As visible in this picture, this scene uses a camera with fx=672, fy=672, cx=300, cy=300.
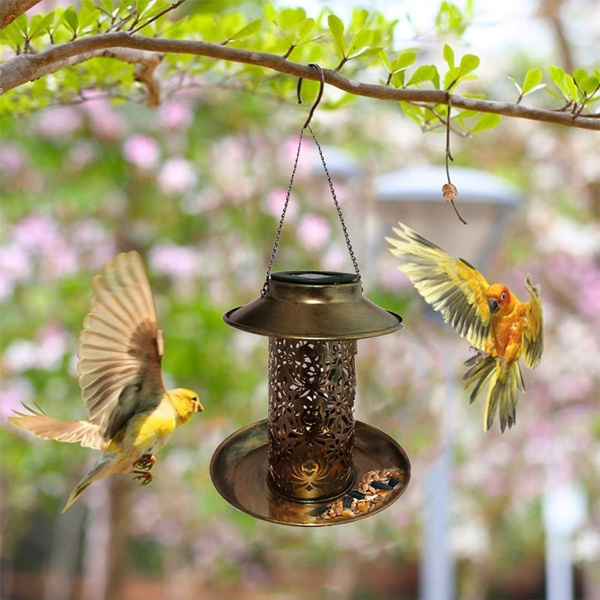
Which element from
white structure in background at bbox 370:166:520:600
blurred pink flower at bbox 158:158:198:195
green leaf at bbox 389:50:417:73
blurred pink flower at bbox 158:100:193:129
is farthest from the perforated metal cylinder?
blurred pink flower at bbox 158:100:193:129

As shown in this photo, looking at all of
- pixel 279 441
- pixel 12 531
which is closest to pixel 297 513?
pixel 279 441

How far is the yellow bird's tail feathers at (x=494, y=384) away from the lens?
85cm

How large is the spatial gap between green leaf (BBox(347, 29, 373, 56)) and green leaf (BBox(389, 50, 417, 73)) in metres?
0.04

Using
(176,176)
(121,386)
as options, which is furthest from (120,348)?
(176,176)

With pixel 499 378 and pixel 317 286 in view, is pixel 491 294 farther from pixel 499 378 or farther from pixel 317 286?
pixel 317 286

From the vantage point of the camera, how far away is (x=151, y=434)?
80 cm

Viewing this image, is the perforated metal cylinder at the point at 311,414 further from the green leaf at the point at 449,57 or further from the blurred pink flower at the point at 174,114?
the blurred pink flower at the point at 174,114

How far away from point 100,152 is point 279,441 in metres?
2.31

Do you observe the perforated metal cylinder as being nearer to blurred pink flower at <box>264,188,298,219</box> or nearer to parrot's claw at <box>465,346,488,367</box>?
parrot's claw at <box>465,346,488,367</box>

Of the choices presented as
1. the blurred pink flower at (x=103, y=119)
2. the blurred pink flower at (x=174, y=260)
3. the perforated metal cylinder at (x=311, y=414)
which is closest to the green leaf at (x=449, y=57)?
the perforated metal cylinder at (x=311, y=414)

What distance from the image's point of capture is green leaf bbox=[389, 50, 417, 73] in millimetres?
788

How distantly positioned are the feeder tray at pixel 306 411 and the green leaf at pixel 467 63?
29cm

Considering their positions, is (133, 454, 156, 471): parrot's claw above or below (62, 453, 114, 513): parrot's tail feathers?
below

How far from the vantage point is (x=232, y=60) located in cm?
75
